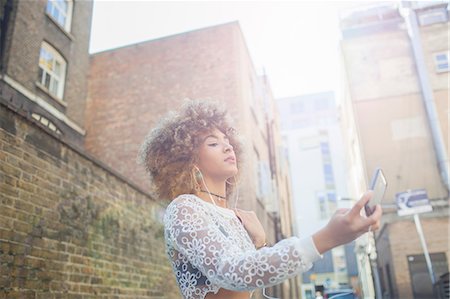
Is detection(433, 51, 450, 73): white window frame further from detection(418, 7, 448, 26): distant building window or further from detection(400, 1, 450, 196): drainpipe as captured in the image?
detection(418, 7, 448, 26): distant building window

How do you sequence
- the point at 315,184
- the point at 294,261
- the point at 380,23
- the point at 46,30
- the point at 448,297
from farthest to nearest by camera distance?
the point at 315,184, the point at 380,23, the point at 46,30, the point at 448,297, the point at 294,261

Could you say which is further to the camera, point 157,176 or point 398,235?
point 398,235

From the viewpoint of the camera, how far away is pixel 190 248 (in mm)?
1320

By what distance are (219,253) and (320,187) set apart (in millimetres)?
39538

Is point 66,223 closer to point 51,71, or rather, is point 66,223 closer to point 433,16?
point 51,71

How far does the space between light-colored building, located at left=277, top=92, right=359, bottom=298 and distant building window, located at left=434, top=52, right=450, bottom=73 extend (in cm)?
1659

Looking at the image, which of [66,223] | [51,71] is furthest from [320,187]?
[66,223]

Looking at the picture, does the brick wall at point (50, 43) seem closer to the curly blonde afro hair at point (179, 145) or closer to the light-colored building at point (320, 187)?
the curly blonde afro hair at point (179, 145)

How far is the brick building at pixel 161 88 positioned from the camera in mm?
13234

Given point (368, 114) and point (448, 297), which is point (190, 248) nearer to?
point (448, 297)

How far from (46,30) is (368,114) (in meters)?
15.0

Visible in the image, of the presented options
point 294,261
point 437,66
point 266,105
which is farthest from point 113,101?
point 437,66

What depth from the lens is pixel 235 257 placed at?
1.21m

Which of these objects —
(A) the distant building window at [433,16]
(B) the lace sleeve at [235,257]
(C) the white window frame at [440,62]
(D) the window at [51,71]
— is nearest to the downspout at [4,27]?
(D) the window at [51,71]
